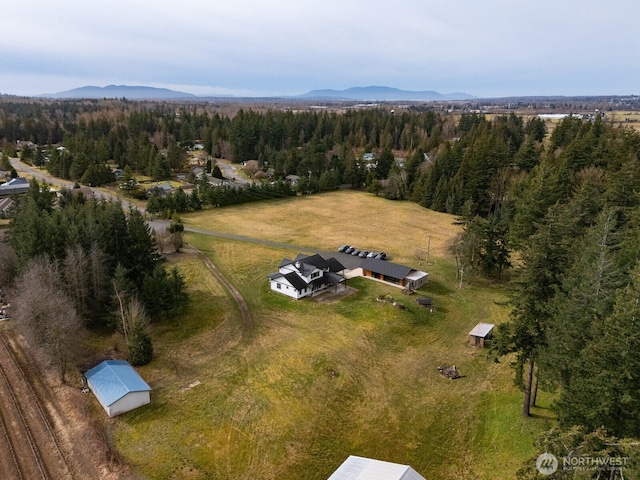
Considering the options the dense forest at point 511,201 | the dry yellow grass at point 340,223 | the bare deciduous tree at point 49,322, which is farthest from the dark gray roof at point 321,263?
the bare deciduous tree at point 49,322

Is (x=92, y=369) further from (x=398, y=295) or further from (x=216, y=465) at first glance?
(x=398, y=295)

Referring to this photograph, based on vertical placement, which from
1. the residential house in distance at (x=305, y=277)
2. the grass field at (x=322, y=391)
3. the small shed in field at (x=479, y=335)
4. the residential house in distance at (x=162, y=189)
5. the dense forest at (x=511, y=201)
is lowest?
the grass field at (x=322, y=391)

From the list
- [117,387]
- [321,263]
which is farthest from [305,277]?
[117,387]

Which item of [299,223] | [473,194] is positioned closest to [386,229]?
[299,223]

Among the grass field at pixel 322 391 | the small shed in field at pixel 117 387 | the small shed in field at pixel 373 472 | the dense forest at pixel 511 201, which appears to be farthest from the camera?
the small shed in field at pixel 117 387

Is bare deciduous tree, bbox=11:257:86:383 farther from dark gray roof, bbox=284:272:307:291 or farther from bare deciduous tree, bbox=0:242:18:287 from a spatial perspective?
dark gray roof, bbox=284:272:307:291

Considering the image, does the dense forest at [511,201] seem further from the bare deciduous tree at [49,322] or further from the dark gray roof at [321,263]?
the dark gray roof at [321,263]

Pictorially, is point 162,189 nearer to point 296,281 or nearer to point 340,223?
point 340,223

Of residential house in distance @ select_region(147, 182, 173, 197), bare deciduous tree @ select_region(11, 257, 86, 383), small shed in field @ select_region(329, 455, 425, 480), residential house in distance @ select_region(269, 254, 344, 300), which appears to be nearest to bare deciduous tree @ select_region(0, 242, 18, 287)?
bare deciduous tree @ select_region(11, 257, 86, 383)
